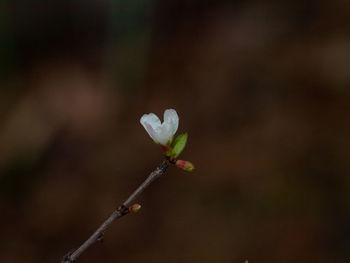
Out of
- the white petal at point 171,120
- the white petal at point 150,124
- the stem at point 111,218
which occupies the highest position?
the white petal at point 171,120

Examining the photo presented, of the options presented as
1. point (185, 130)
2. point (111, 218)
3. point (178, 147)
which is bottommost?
point (111, 218)

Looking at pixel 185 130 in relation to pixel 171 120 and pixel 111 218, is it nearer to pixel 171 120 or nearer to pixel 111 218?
pixel 171 120

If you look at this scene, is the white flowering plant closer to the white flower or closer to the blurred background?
the white flower

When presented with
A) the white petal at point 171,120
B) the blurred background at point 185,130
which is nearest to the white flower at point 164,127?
the white petal at point 171,120

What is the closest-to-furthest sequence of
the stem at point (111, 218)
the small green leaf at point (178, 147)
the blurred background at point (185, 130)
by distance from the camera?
the stem at point (111, 218) → the small green leaf at point (178, 147) → the blurred background at point (185, 130)

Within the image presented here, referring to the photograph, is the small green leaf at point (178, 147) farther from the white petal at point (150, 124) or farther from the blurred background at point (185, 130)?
the blurred background at point (185, 130)

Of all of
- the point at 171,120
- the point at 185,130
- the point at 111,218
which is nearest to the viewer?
the point at 111,218

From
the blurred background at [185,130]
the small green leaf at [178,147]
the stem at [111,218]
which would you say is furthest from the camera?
the blurred background at [185,130]

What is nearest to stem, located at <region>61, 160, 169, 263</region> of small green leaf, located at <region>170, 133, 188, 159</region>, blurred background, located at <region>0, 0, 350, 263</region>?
small green leaf, located at <region>170, 133, 188, 159</region>

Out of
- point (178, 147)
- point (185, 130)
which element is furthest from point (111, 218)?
point (185, 130)
